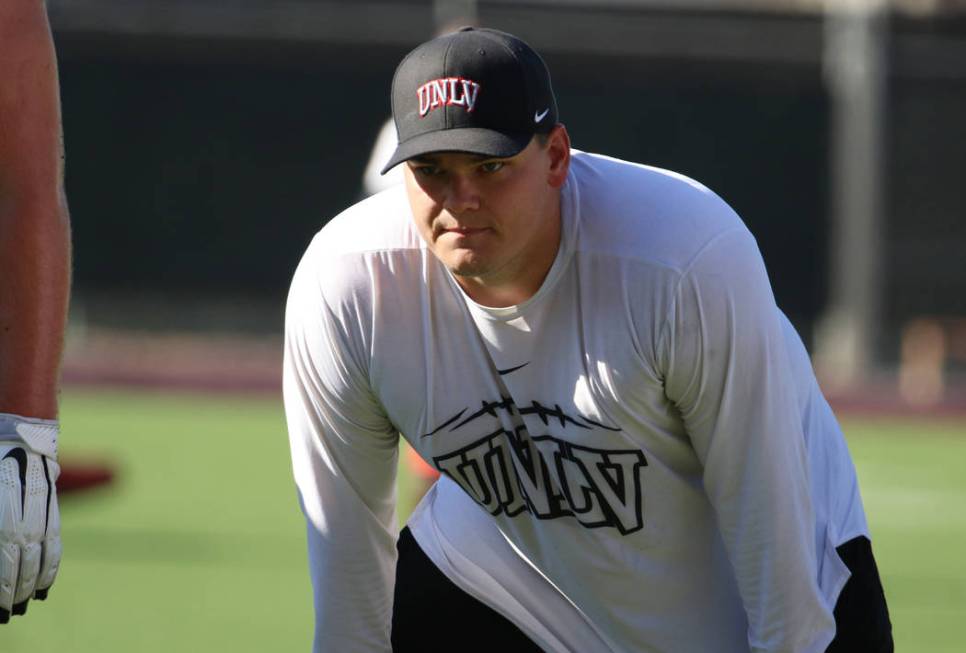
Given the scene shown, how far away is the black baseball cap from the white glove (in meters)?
0.77

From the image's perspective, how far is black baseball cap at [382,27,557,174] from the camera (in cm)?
298

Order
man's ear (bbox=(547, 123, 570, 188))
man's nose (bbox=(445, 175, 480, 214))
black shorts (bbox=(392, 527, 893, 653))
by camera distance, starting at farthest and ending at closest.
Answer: black shorts (bbox=(392, 527, 893, 653)), man's ear (bbox=(547, 123, 570, 188)), man's nose (bbox=(445, 175, 480, 214))

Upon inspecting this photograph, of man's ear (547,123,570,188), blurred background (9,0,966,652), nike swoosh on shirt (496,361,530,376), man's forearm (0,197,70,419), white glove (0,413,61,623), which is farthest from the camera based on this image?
blurred background (9,0,966,652)

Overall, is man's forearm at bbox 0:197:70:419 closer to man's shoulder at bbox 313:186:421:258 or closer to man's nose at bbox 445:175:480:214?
man's shoulder at bbox 313:186:421:258

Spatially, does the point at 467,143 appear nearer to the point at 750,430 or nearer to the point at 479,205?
the point at 479,205

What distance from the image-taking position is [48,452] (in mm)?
2889

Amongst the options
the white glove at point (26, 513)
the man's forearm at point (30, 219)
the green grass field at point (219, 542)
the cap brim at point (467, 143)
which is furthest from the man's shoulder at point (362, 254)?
the green grass field at point (219, 542)

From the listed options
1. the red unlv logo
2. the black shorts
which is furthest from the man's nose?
the black shorts

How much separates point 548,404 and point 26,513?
0.99 meters

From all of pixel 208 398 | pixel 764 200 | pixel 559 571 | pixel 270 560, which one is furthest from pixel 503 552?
pixel 764 200

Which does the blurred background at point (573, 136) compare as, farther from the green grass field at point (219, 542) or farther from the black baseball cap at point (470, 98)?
the black baseball cap at point (470, 98)

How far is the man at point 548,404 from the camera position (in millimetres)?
3033

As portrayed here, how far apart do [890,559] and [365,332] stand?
17.5ft

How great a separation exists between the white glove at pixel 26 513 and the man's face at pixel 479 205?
76 centimetres
